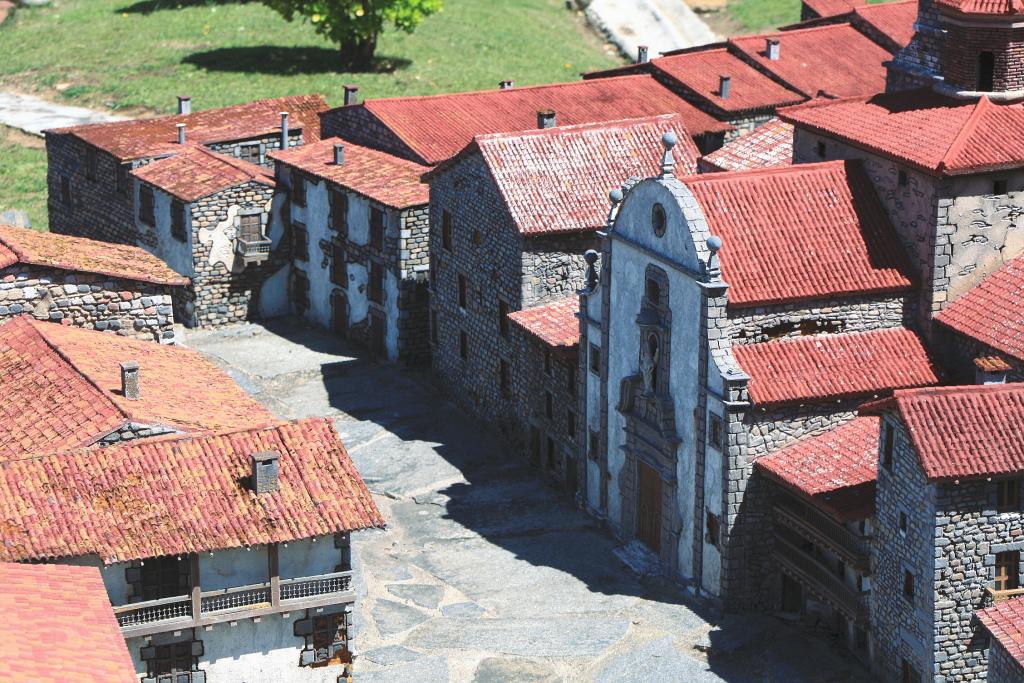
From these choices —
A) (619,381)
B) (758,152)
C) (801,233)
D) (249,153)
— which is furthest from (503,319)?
(249,153)

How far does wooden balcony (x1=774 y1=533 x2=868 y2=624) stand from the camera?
50500 mm

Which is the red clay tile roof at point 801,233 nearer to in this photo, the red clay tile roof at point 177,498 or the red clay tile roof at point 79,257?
the red clay tile roof at point 177,498

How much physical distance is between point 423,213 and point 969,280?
22708 mm

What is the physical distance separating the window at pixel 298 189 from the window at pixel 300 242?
37.5 inches

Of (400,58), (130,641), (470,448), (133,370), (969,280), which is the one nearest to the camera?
(130,641)

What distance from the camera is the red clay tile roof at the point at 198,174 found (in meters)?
76.4

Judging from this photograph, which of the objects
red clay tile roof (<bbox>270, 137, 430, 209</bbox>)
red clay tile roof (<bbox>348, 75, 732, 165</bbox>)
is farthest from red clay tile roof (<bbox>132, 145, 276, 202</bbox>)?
red clay tile roof (<bbox>348, 75, 732, 165</bbox>)

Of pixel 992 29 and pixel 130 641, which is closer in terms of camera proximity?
pixel 130 641

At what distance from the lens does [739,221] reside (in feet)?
181

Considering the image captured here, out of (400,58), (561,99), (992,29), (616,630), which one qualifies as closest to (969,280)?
(992,29)

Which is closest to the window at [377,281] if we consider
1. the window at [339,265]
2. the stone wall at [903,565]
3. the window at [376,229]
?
the window at [376,229]

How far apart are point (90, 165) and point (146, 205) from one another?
5.30m

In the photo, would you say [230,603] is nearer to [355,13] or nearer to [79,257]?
[79,257]

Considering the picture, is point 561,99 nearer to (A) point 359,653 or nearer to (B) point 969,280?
(B) point 969,280
